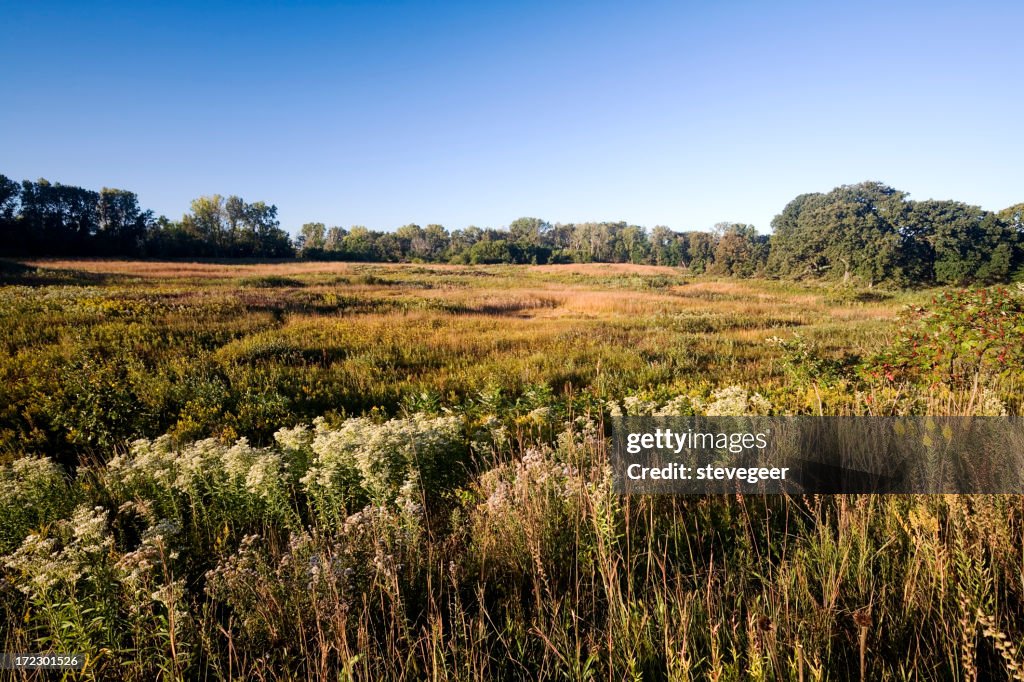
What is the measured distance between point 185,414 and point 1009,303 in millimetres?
11999

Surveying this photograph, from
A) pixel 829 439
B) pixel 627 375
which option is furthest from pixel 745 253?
pixel 829 439

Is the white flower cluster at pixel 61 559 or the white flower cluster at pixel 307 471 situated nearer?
the white flower cluster at pixel 61 559

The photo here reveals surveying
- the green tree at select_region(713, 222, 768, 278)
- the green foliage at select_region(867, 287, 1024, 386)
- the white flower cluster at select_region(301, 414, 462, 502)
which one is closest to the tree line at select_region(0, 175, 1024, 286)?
the green tree at select_region(713, 222, 768, 278)

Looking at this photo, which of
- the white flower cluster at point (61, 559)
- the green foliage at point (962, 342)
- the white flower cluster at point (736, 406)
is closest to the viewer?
the white flower cluster at point (61, 559)

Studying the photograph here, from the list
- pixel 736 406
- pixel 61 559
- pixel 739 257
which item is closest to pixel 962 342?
pixel 736 406

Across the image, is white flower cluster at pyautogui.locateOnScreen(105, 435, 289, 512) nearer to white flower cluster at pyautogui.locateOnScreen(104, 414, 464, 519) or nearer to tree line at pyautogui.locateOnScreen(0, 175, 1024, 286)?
white flower cluster at pyautogui.locateOnScreen(104, 414, 464, 519)

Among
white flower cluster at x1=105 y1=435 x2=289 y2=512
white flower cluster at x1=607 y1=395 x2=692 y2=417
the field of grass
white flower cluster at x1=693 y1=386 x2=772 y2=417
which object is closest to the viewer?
the field of grass

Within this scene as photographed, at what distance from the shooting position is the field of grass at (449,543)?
199 cm

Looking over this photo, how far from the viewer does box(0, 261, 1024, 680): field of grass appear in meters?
1.99

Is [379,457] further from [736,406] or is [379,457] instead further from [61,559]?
[736,406]

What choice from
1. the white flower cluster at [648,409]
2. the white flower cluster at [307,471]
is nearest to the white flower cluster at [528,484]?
the white flower cluster at [307,471]

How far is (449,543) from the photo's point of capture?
9.76ft

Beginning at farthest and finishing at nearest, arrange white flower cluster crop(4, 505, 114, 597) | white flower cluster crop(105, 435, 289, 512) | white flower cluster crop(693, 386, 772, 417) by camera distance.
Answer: white flower cluster crop(693, 386, 772, 417) < white flower cluster crop(105, 435, 289, 512) < white flower cluster crop(4, 505, 114, 597)

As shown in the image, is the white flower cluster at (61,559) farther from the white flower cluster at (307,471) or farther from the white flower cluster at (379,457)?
the white flower cluster at (379,457)
